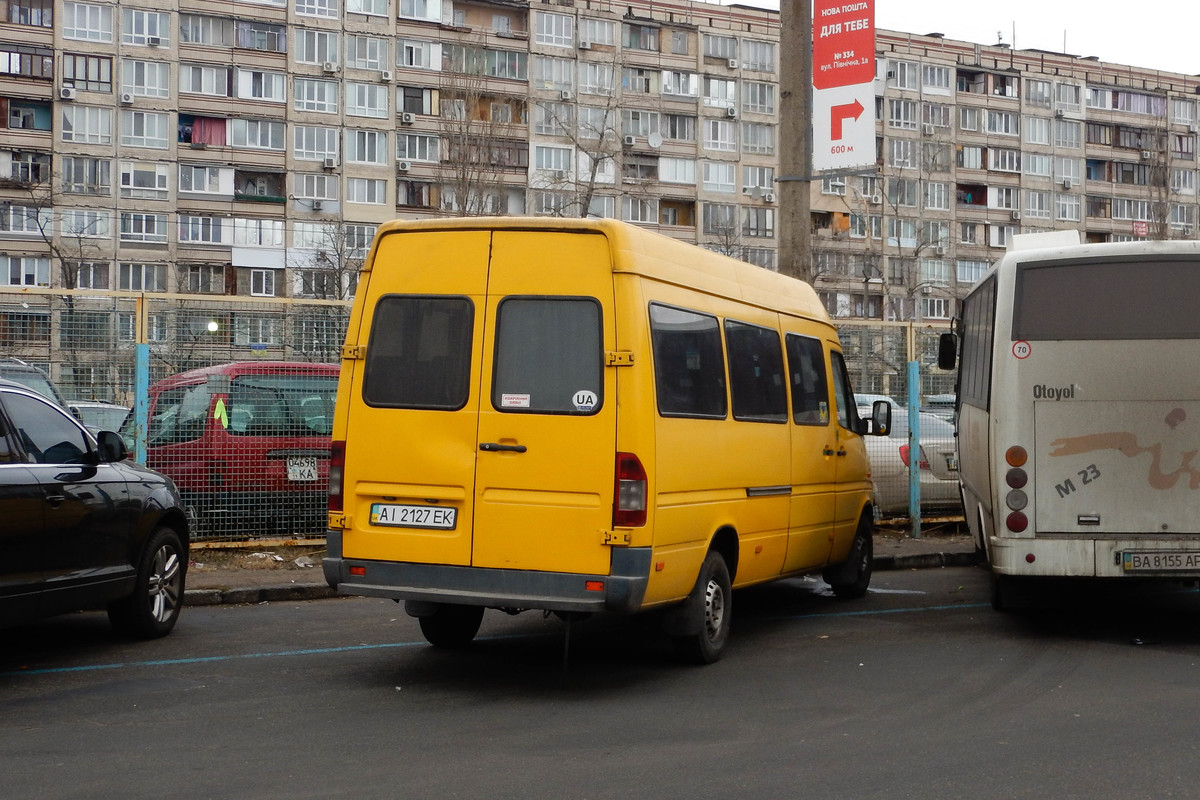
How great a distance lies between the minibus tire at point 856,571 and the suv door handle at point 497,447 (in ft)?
16.5

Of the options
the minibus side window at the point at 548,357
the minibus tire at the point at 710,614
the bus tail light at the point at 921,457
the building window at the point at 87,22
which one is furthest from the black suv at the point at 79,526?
the building window at the point at 87,22

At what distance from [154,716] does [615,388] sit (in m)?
3.03

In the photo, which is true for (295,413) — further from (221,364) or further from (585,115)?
(585,115)

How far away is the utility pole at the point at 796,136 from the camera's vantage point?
16.9m

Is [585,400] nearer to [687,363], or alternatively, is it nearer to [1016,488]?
[687,363]

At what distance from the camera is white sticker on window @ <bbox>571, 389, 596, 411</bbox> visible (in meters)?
8.28

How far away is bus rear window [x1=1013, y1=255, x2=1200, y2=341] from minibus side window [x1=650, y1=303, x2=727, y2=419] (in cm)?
242

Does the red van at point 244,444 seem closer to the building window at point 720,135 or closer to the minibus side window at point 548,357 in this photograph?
the minibus side window at point 548,357

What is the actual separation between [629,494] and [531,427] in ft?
2.29

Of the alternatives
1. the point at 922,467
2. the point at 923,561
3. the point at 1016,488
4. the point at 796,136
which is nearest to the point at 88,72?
the point at 796,136

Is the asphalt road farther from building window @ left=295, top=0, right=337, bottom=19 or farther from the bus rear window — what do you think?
building window @ left=295, top=0, right=337, bottom=19

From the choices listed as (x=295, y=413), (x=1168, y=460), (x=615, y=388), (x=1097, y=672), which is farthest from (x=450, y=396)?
(x=295, y=413)

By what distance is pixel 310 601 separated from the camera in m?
12.6

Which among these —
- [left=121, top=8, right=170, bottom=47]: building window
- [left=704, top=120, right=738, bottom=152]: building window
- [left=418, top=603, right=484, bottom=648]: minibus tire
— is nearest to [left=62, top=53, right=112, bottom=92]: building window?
[left=121, top=8, right=170, bottom=47]: building window
